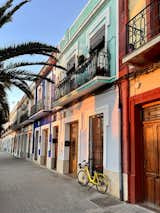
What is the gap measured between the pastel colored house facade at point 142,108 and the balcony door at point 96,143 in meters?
1.95

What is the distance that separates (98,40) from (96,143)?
4.13m

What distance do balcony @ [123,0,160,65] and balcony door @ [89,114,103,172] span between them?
3265 mm

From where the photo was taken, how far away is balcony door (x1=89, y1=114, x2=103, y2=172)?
944 cm

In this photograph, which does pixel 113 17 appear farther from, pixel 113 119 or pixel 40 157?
pixel 40 157

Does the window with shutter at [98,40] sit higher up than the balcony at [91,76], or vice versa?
the window with shutter at [98,40]

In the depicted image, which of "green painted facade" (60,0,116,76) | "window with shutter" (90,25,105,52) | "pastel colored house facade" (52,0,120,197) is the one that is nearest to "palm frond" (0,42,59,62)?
"pastel colored house facade" (52,0,120,197)

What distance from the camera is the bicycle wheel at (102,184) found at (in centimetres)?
831

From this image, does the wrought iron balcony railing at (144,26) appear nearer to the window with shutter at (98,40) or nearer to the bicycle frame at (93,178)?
the window with shutter at (98,40)

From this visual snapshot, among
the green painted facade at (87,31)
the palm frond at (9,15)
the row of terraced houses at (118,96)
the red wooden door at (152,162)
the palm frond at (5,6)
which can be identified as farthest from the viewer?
the green painted facade at (87,31)

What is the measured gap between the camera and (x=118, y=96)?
A: 8164 millimetres

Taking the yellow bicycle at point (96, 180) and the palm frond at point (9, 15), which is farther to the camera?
the yellow bicycle at point (96, 180)

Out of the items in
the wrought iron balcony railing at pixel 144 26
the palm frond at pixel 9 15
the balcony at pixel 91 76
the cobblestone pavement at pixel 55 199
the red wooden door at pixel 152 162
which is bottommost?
the cobblestone pavement at pixel 55 199

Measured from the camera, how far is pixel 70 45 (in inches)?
527

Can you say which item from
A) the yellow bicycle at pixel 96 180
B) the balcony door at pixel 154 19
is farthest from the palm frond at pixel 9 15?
the yellow bicycle at pixel 96 180
